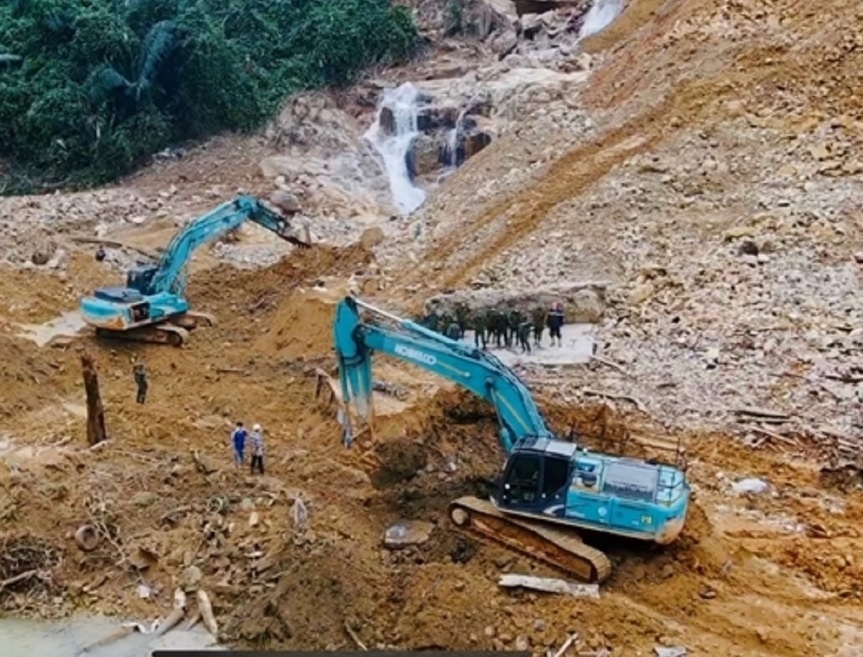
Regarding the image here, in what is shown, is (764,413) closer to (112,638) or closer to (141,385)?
(112,638)

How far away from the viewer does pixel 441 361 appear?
13281mm

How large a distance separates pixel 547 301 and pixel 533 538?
7.47 meters

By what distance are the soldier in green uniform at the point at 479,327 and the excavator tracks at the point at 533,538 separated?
227 inches

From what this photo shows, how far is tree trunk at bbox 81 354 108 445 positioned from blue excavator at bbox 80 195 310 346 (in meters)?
3.59

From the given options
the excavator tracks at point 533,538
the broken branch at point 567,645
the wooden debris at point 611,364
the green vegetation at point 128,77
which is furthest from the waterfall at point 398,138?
the broken branch at point 567,645

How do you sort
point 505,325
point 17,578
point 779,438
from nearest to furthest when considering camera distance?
point 17,578 → point 779,438 → point 505,325

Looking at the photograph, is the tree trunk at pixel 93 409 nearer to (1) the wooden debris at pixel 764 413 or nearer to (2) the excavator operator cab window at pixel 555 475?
(2) the excavator operator cab window at pixel 555 475

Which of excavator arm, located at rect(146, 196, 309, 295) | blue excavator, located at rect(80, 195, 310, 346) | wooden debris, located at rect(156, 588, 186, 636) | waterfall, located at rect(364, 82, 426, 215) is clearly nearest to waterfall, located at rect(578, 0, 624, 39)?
waterfall, located at rect(364, 82, 426, 215)

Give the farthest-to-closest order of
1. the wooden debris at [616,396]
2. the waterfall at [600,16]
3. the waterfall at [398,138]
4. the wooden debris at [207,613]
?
1. the waterfall at [600,16]
2. the waterfall at [398,138]
3. the wooden debris at [616,396]
4. the wooden debris at [207,613]

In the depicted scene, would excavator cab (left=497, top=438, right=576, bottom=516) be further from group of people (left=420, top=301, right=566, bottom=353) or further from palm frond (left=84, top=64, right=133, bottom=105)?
palm frond (left=84, top=64, right=133, bottom=105)

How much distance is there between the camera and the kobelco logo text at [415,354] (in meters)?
13.4

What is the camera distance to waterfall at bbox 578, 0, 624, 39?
35.1 metres

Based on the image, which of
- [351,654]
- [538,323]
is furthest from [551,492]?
[538,323]

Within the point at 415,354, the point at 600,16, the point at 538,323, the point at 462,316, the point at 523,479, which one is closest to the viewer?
the point at 523,479
